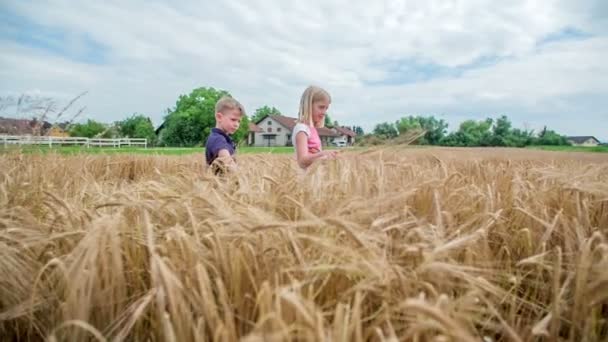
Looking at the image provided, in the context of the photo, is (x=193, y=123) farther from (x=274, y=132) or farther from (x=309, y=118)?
(x=309, y=118)

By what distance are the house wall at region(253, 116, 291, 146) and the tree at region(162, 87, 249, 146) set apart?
818cm

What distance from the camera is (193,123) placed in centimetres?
4681

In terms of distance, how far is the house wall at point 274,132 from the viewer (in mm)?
56281

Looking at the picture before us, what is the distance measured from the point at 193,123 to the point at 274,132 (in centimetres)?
1508

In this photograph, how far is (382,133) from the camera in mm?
1374

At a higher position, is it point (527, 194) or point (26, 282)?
point (527, 194)

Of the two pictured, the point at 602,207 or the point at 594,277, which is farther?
the point at 602,207

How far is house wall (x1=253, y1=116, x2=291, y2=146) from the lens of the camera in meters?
56.3

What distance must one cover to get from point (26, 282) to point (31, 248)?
149mm

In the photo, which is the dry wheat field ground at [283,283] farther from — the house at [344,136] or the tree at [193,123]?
the tree at [193,123]

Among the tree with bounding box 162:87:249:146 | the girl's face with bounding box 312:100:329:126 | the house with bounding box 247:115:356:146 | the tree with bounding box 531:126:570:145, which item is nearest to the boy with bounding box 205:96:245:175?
the girl's face with bounding box 312:100:329:126

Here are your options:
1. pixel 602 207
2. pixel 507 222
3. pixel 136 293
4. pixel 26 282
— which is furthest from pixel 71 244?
pixel 602 207

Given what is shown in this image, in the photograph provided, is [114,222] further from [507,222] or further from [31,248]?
[507,222]

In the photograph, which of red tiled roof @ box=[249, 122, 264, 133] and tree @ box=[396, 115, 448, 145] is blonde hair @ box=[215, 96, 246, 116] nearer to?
tree @ box=[396, 115, 448, 145]
